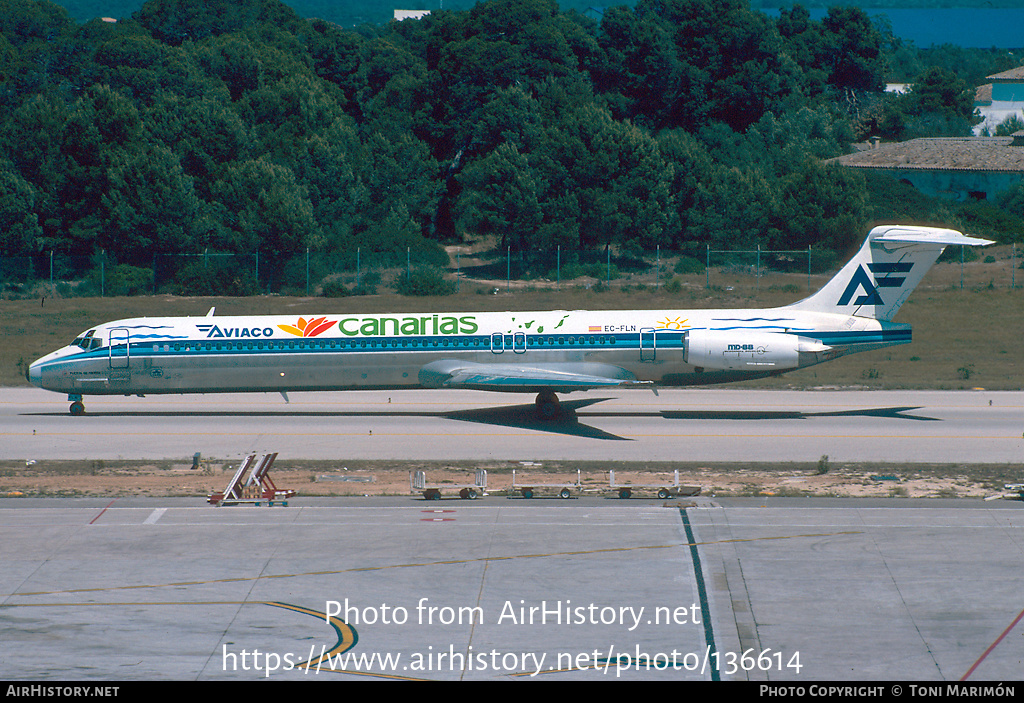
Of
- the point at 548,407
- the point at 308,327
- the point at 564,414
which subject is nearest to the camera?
the point at 308,327

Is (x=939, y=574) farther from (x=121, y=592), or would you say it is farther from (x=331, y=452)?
(x=331, y=452)

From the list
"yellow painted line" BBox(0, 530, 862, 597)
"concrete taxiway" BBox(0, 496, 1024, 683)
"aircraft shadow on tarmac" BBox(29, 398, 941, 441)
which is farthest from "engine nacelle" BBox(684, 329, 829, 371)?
"yellow painted line" BBox(0, 530, 862, 597)

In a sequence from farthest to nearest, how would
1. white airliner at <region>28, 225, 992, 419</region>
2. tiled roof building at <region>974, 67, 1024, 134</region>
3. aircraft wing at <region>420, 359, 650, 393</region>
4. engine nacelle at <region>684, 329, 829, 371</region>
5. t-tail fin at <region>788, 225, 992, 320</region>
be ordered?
tiled roof building at <region>974, 67, 1024, 134</region> → t-tail fin at <region>788, 225, 992, 320</region> → white airliner at <region>28, 225, 992, 419</region> → engine nacelle at <region>684, 329, 829, 371</region> → aircraft wing at <region>420, 359, 650, 393</region>

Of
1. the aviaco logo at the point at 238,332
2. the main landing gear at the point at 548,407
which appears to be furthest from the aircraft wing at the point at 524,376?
the aviaco logo at the point at 238,332

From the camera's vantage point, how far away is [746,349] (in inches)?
1442

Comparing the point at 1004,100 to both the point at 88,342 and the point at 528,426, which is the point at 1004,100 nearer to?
the point at 528,426

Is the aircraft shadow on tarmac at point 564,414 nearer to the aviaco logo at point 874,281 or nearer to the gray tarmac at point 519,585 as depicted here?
the aviaco logo at point 874,281

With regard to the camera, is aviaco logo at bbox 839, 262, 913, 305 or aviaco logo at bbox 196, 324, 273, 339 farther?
aviaco logo at bbox 196, 324, 273, 339

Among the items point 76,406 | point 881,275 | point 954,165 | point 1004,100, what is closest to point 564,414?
point 881,275

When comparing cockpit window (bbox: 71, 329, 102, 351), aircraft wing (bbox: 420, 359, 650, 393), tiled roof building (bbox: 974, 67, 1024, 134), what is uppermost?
tiled roof building (bbox: 974, 67, 1024, 134)

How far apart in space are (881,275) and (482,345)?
13573 millimetres

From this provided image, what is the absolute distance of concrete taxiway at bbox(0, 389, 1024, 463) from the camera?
32562 millimetres

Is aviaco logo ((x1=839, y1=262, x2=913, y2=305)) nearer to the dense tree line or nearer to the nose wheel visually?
the nose wheel

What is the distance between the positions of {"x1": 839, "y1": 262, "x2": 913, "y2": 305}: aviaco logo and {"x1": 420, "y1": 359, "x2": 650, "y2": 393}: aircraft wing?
304 inches
